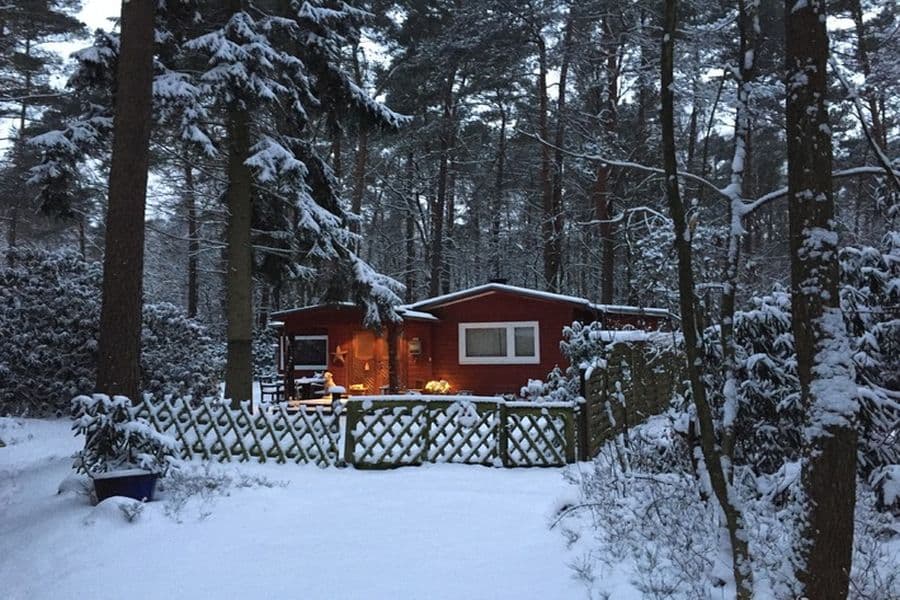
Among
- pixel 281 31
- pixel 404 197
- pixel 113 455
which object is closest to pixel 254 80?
pixel 281 31

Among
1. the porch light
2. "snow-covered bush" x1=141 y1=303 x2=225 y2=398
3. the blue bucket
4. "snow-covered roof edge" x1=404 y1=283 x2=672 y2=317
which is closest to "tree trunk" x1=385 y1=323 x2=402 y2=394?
the porch light

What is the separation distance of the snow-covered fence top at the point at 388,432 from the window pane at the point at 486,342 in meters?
8.09

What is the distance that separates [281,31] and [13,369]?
29.7 ft

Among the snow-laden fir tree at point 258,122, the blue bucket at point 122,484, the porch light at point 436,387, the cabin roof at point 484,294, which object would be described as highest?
the snow-laden fir tree at point 258,122

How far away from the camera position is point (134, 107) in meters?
7.57

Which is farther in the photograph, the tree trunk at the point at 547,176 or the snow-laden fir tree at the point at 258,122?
the tree trunk at the point at 547,176

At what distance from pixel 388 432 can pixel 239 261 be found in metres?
4.46

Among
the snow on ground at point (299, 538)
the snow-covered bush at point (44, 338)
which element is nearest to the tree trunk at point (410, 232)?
the snow-covered bush at point (44, 338)

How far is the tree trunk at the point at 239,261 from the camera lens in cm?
1055

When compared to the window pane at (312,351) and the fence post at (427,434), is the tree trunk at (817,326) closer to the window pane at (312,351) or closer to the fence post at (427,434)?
the fence post at (427,434)

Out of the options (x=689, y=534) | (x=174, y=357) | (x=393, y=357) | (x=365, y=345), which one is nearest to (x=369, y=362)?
(x=365, y=345)

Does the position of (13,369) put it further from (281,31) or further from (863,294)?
(863,294)

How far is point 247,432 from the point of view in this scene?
8609 millimetres

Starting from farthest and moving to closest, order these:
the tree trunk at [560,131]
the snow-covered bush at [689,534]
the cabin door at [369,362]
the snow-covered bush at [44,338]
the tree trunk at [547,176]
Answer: the tree trunk at [547,176], the tree trunk at [560,131], the cabin door at [369,362], the snow-covered bush at [44,338], the snow-covered bush at [689,534]
